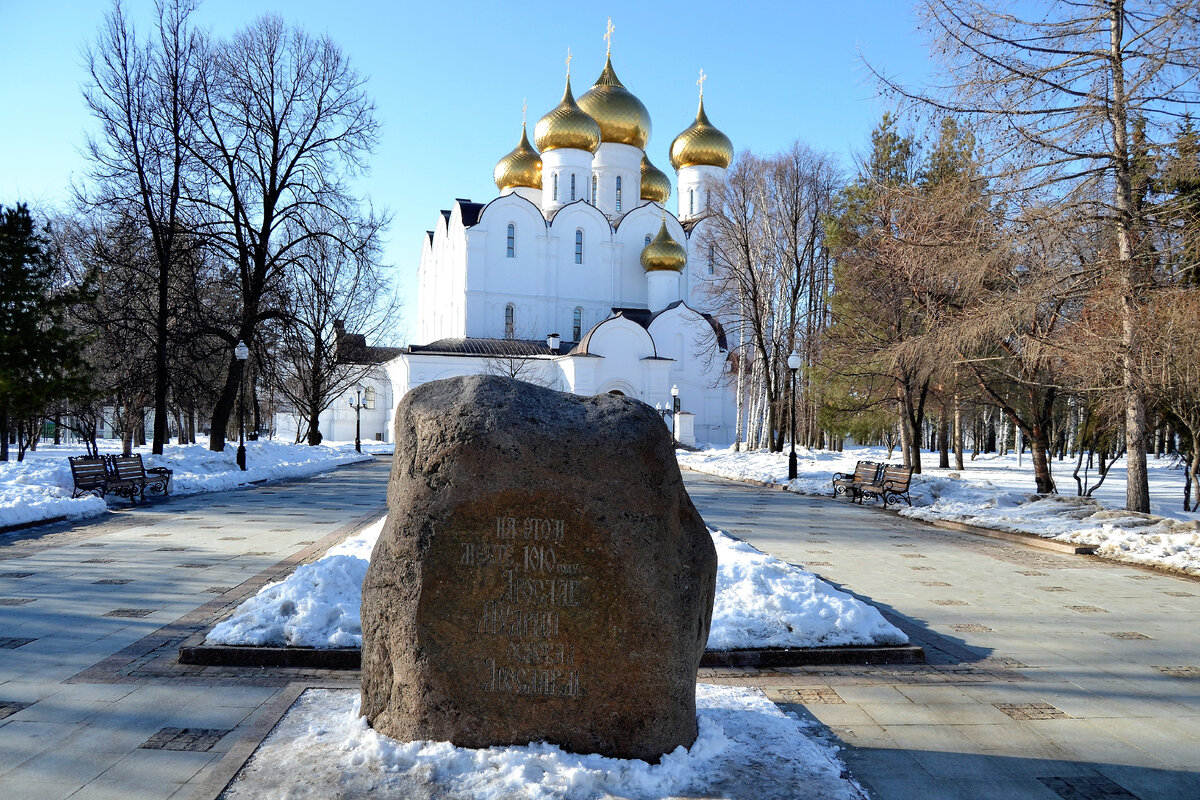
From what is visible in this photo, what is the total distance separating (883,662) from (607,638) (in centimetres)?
300

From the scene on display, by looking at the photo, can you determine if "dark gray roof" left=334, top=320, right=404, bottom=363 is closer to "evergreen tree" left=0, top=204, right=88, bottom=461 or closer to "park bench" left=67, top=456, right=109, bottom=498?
"evergreen tree" left=0, top=204, right=88, bottom=461

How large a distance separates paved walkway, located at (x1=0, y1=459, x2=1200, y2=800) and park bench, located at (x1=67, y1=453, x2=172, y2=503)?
11.6ft

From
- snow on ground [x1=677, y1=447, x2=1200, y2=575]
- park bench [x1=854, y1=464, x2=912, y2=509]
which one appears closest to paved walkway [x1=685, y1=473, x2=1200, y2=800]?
snow on ground [x1=677, y1=447, x2=1200, y2=575]

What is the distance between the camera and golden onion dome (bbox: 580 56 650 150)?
162 ft

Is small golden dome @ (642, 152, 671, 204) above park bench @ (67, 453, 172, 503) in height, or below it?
above

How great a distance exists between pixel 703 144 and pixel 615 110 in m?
5.80

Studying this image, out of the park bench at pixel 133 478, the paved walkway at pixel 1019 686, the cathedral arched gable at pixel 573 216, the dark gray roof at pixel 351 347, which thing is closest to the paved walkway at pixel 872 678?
the paved walkway at pixel 1019 686

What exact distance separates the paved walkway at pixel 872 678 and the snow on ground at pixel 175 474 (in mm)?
1771

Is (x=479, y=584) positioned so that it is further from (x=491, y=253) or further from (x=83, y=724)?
(x=491, y=253)

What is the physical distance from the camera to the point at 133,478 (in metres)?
14.5

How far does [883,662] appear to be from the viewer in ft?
19.1

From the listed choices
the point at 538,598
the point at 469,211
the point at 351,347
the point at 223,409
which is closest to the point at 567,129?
the point at 469,211

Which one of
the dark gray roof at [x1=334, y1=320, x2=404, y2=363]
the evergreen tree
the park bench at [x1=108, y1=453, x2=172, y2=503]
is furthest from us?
the dark gray roof at [x1=334, y1=320, x2=404, y2=363]

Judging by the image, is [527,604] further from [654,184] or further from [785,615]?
[654,184]
